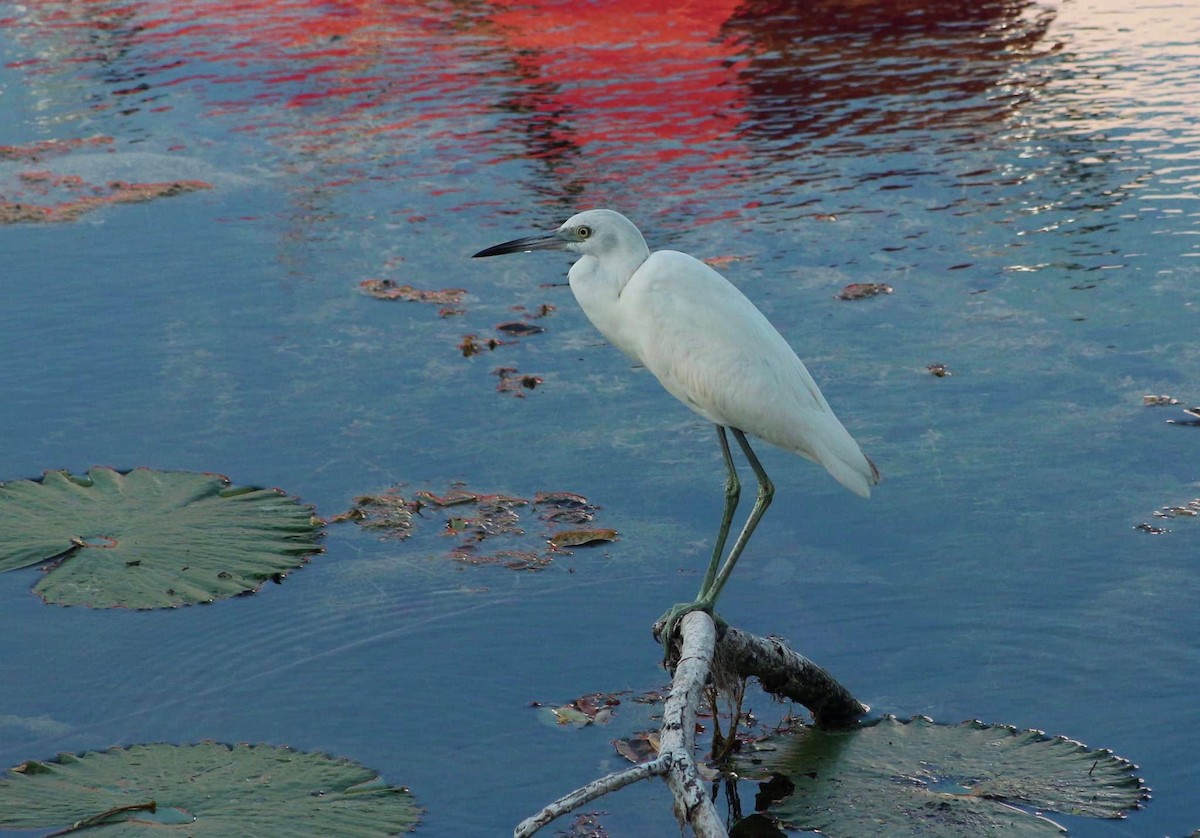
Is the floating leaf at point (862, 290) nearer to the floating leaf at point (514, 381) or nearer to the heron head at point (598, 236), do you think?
the floating leaf at point (514, 381)

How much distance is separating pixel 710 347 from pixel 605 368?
Result: 2.91 m

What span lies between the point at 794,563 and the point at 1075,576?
3.28 feet

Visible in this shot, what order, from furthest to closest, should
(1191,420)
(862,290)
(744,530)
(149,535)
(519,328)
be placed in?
(862,290) → (519,328) → (1191,420) → (149,535) → (744,530)

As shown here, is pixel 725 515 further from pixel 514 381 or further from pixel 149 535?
pixel 514 381

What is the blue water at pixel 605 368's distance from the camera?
4.60 m

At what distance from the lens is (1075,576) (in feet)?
16.8

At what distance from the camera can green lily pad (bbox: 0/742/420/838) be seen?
3.57 metres

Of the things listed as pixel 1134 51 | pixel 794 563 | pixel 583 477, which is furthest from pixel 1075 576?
pixel 1134 51

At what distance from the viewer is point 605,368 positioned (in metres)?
7.03

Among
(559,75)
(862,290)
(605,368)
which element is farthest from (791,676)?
(559,75)

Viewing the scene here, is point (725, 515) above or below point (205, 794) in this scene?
above

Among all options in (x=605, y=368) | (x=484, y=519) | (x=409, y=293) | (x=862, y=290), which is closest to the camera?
(x=484, y=519)

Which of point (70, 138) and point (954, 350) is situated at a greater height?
point (70, 138)

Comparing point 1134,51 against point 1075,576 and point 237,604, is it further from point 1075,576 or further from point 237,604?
point 237,604
